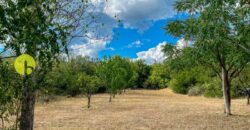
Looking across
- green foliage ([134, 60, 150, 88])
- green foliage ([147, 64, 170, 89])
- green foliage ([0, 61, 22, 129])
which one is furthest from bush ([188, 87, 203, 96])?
green foliage ([0, 61, 22, 129])

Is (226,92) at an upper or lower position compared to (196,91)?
lower

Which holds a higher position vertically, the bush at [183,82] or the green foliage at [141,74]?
the green foliage at [141,74]

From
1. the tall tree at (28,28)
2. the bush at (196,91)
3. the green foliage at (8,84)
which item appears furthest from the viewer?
the bush at (196,91)

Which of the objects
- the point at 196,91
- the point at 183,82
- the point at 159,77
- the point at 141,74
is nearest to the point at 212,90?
the point at 196,91

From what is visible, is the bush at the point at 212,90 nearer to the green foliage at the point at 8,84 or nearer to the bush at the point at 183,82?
the bush at the point at 183,82

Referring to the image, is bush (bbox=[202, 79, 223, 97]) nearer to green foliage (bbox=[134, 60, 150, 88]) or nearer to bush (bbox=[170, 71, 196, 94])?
bush (bbox=[170, 71, 196, 94])

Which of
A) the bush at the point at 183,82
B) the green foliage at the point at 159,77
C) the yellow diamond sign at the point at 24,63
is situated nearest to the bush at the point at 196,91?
the bush at the point at 183,82

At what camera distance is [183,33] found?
Answer: 23.9 metres

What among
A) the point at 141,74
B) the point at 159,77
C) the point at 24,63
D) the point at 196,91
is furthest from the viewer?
the point at 141,74

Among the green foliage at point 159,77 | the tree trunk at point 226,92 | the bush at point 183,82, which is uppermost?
the green foliage at point 159,77

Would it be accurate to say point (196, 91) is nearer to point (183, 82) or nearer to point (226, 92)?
point (183, 82)

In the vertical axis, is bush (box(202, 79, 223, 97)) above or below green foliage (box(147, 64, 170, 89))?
below

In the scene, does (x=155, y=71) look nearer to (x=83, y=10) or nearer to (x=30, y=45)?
(x=83, y=10)

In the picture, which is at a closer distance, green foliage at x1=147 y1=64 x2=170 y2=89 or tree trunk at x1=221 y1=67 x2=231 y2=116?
tree trunk at x1=221 y1=67 x2=231 y2=116
